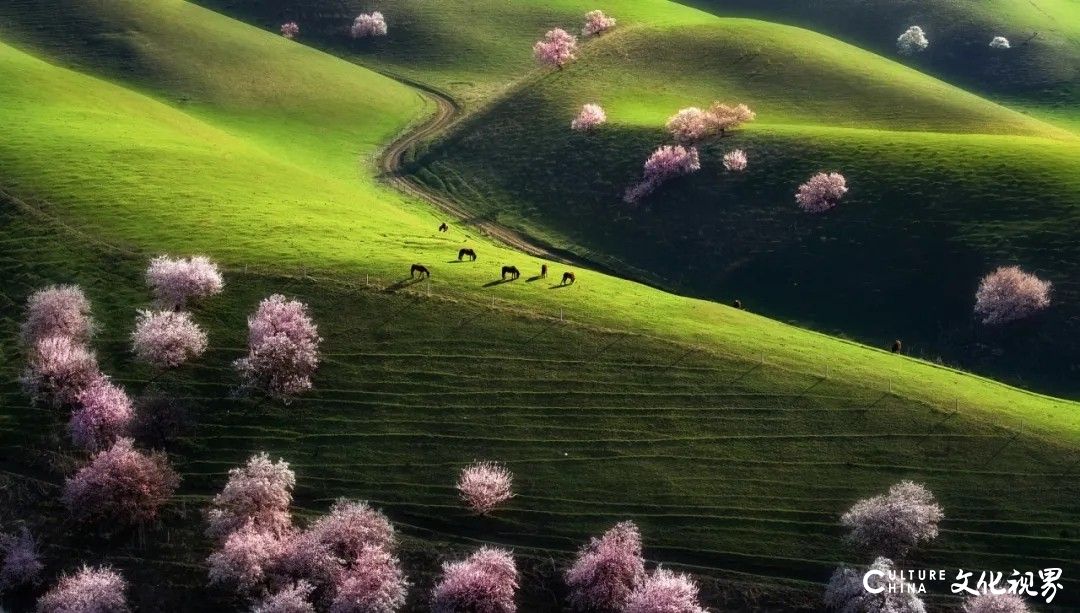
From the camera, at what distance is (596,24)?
136125mm

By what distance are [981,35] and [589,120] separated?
9453 centimetres

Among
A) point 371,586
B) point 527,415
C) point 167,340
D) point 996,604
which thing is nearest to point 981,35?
point 527,415

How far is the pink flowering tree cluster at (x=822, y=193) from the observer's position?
3068 inches

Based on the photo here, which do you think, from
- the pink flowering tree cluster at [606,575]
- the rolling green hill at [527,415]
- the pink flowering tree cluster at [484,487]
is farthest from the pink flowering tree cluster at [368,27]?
the pink flowering tree cluster at [606,575]

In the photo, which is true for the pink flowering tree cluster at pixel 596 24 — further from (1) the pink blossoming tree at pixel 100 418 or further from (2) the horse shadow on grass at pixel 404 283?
(1) the pink blossoming tree at pixel 100 418

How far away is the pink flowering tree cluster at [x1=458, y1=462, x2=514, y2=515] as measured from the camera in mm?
41594

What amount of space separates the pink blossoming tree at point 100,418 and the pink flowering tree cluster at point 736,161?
62.3 meters

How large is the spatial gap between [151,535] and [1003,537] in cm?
4183

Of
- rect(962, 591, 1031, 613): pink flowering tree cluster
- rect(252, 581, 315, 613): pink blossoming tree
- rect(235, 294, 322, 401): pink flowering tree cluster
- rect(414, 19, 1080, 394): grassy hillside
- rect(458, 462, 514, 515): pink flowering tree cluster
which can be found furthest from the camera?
rect(414, 19, 1080, 394): grassy hillside

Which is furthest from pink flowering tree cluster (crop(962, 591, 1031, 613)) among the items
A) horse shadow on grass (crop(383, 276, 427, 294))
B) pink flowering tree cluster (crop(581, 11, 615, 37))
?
pink flowering tree cluster (crop(581, 11, 615, 37))

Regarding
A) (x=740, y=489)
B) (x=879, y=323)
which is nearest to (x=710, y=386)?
(x=740, y=489)

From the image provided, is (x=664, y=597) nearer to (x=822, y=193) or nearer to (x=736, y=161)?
(x=822, y=193)

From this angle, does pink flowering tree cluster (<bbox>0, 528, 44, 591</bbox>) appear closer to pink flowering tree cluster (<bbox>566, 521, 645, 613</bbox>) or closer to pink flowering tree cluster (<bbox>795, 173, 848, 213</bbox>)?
pink flowering tree cluster (<bbox>566, 521, 645, 613</bbox>)

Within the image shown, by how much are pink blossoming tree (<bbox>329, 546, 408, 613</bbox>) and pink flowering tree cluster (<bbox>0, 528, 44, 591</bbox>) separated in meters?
15.0
